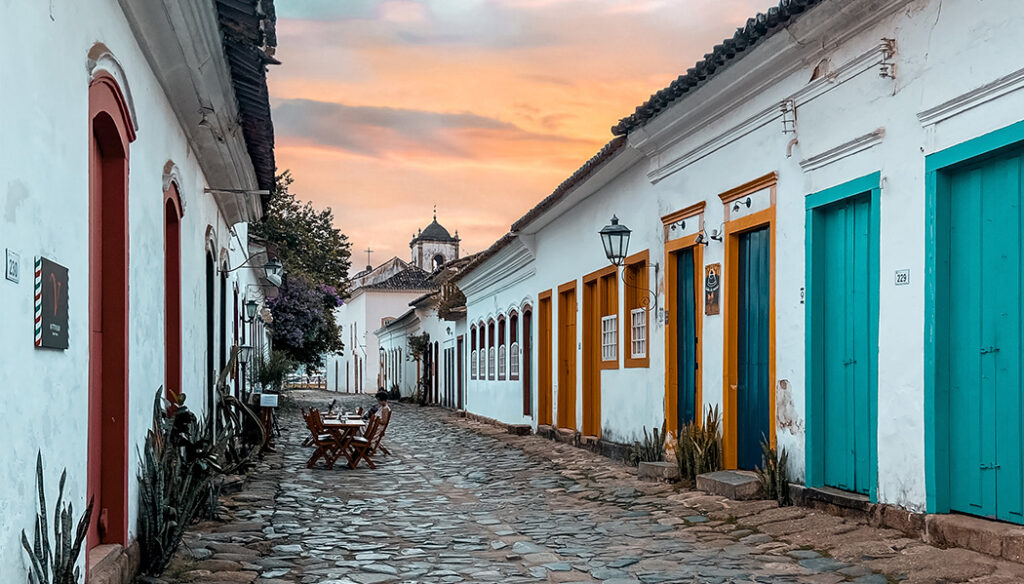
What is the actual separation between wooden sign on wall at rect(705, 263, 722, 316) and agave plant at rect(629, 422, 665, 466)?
70.9 inches

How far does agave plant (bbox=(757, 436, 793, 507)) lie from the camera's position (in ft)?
27.6

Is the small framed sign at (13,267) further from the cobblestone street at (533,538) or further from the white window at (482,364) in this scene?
the white window at (482,364)

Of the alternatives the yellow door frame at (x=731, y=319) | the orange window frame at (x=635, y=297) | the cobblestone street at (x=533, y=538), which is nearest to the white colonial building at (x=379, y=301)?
the orange window frame at (x=635, y=297)

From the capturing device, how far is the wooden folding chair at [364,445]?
13.2 metres

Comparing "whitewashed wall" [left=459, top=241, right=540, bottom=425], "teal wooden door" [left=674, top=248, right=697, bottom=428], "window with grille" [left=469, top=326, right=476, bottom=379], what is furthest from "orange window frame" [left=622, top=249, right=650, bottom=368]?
"window with grille" [left=469, top=326, right=476, bottom=379]

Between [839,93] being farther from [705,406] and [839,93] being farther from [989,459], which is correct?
[705,406]

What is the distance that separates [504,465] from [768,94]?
6.47 m

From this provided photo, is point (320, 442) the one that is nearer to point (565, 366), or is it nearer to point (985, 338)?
point (565, 366)

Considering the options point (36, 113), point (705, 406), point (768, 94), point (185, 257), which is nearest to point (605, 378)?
point (705, 406)

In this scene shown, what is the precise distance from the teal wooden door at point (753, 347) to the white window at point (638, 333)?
265cm

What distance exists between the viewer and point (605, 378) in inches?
556

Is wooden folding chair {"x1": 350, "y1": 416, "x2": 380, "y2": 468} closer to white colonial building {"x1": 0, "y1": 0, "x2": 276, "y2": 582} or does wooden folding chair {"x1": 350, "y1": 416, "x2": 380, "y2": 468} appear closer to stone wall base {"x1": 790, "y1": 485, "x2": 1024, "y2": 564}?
white colonial building {"x1": 0, "y1": 0, "x2": 276, "y2": 582}

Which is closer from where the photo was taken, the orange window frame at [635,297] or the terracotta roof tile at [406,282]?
the orange window frame at [635,297]

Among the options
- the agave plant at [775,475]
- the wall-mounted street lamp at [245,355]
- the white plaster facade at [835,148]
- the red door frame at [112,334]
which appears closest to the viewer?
the red door frame at [112,334]
